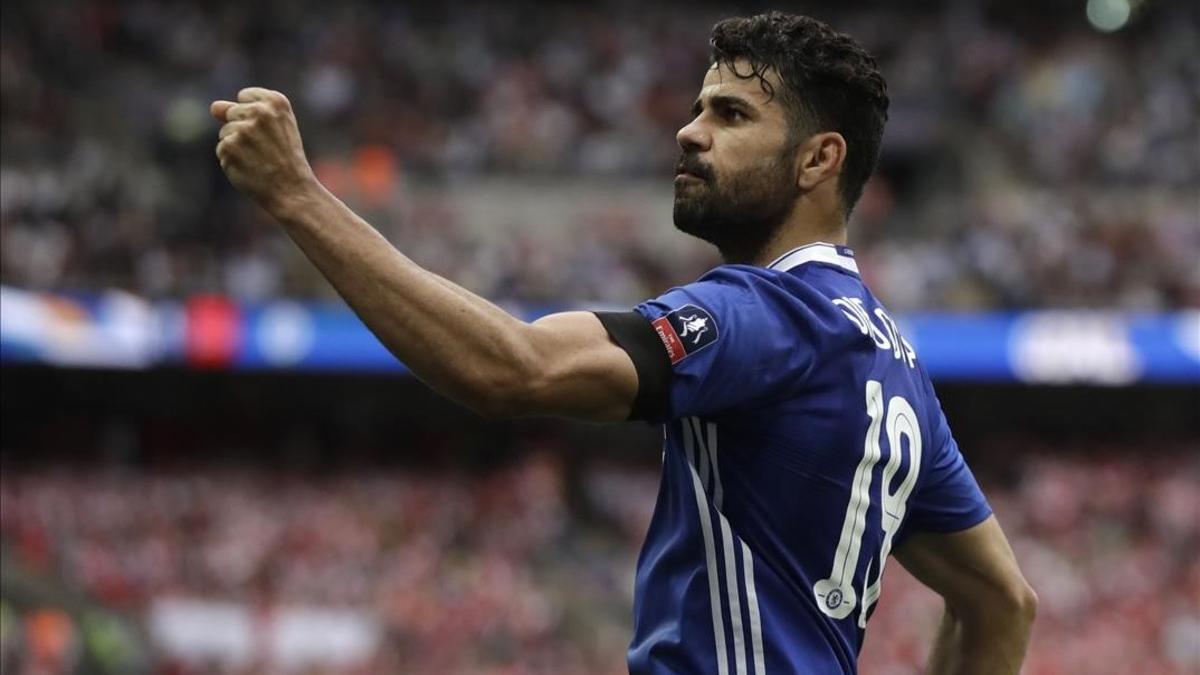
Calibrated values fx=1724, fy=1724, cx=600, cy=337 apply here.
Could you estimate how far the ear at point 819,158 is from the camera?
9.73 feet

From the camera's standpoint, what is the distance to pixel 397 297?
2.44 m

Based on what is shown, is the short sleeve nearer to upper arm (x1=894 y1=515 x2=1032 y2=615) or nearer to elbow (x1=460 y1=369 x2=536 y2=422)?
elbow (x1=460 y1=369 x2=536 y2=422)

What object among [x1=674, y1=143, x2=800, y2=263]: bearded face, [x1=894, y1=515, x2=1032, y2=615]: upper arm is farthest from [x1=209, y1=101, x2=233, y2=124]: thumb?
[x1=894, y1=515, x2=1032, y2=615]: upper arm

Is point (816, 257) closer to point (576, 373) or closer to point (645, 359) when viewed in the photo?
point (645, 359)

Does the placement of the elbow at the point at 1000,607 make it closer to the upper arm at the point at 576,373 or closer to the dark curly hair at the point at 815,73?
the dark curly hair at the point at 815,73

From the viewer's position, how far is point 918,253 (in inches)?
747

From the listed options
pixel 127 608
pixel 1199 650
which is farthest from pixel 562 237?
pixel 1199 650

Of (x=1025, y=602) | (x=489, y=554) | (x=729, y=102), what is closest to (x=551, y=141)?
(x=489, y=554)

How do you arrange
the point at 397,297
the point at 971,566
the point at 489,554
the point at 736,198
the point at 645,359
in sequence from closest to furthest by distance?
the point at 397,297 → the point at 645,359 → the point at 736,198 → the point at 971,566 → the point at 489,554

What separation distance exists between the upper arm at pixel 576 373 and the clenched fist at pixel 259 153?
41 centimetres

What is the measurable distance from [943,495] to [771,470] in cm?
60

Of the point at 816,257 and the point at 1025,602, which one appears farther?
the point at 1025,602

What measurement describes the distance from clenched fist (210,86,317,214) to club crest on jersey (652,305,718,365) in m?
0.57

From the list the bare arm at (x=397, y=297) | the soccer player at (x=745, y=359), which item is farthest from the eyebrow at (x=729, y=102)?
the bare arm at (x=397, y=297)
